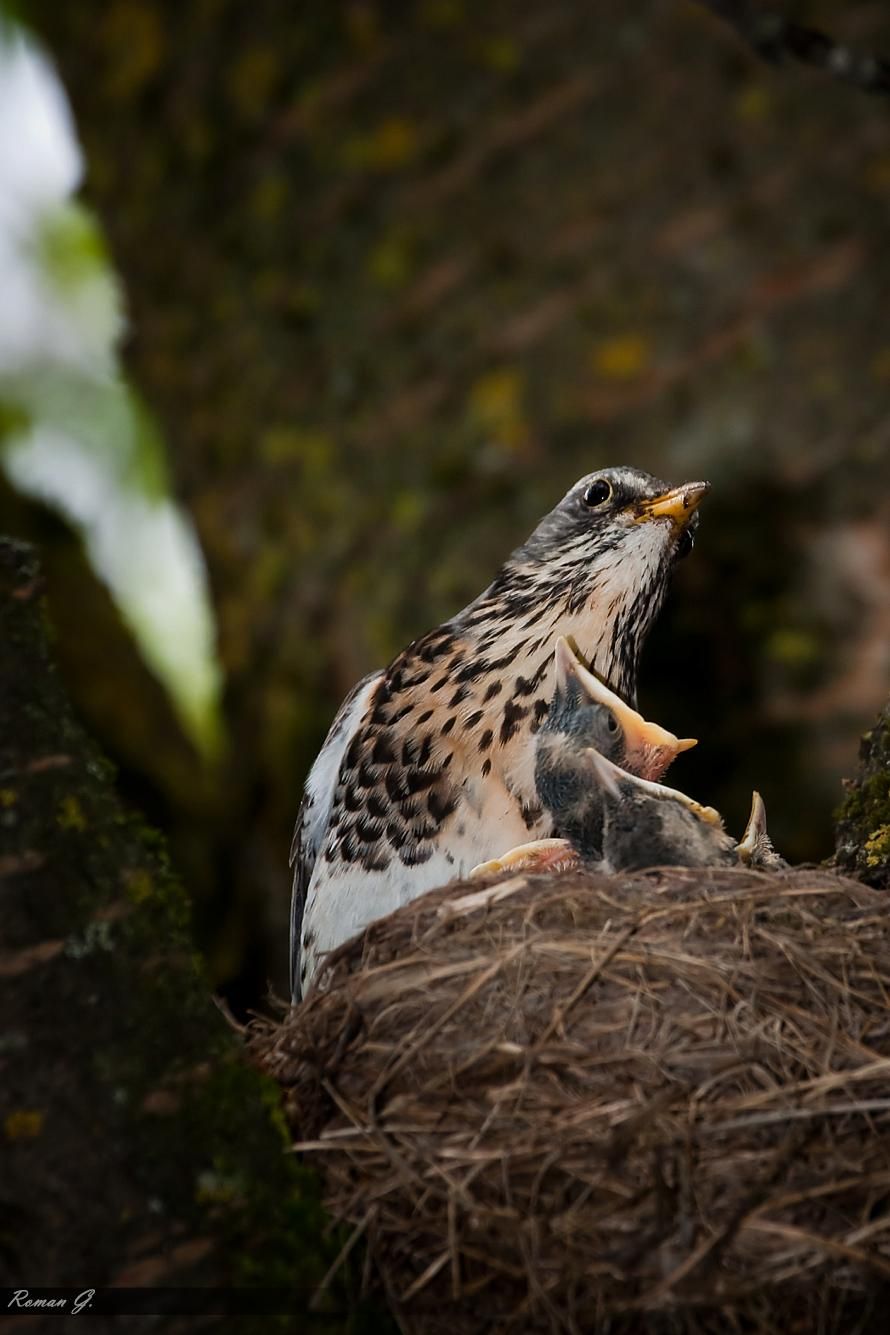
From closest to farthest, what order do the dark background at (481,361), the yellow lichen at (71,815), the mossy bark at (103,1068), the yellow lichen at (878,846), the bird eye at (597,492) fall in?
the mossy bark at (103,1068) < the yellow lichen at (71,815) < the yellow lichen at (878,846) < the bird eye at (597,492) < the dark background at (481,361)

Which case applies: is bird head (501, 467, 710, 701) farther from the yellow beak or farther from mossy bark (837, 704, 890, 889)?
mossy bark (837, 704, 890, 889)

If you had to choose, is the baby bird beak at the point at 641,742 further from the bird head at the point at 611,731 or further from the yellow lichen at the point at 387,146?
the yellow lichen at the point at 387,146

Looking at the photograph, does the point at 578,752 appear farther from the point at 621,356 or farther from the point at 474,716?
the point at 621,356

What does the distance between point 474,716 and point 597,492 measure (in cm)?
94

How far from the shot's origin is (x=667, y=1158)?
216cm

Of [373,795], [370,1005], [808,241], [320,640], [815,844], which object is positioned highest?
[808,241]

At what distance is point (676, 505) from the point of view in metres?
4.16

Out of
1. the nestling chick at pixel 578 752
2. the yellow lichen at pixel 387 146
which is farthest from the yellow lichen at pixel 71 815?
the yellow lichen at pixel 387 146

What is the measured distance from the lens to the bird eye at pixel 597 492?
14.4 feet

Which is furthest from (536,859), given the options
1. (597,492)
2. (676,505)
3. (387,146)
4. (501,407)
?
(387,146)

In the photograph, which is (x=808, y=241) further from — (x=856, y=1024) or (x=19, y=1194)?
(x=19, y=1194)

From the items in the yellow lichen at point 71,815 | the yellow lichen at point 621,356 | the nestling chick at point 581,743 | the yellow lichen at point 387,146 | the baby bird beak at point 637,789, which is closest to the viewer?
the yellow lichen at point 71,815

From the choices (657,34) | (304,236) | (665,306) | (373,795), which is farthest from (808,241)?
(373,795)

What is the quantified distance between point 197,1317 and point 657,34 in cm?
458
